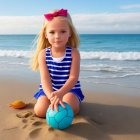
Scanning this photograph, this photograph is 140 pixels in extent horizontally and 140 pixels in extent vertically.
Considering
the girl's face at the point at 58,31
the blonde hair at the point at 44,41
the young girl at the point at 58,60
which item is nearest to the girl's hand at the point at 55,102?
the young girl at the point at 58,60

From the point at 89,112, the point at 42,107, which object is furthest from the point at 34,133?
the point at 89,112

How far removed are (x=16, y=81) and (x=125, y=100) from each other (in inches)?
99.6

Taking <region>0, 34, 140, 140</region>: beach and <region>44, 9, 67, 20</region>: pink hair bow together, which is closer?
<region>0, 34, 140, 140</region>: beach

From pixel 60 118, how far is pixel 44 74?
854mm

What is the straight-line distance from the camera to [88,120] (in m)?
3.65

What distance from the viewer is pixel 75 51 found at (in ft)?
13.2

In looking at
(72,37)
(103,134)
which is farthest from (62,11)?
(103,134)

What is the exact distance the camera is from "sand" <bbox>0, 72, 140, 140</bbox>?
3.20 meters

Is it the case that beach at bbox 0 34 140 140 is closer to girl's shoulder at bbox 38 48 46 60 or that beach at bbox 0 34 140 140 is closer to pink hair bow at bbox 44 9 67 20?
girl's shoulder at bbox 38 48 46 60

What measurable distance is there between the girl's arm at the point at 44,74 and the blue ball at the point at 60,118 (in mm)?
371

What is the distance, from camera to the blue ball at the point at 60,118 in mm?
3274

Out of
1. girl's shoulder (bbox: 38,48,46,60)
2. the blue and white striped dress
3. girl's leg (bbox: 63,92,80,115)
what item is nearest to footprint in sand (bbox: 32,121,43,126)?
girl's leg (bbox: 63,92,80,115)

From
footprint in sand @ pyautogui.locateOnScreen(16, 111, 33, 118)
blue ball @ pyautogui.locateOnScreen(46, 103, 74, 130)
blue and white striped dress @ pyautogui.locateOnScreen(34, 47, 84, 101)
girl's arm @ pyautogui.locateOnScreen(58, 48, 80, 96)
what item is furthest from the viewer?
blue and white striped dress @ pyautogui.locateOnScreen(34, 47, 84, 101)

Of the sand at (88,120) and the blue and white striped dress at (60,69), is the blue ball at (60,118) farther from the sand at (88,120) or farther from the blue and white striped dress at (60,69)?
the blue and white striped dress at (60,69)
